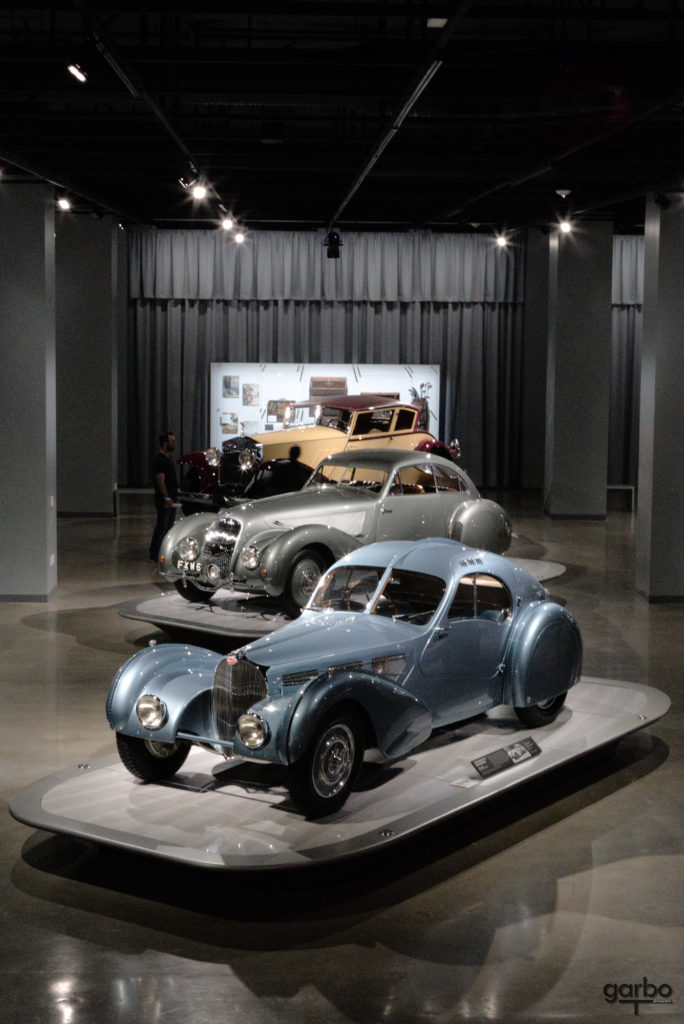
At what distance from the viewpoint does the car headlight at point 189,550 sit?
10789 mm

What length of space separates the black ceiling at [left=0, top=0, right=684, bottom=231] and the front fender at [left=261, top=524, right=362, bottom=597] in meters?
3.49

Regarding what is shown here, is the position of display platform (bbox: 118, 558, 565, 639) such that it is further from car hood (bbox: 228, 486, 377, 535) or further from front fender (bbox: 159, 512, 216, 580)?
car hood (bbox: 228, 486, 377, 535)

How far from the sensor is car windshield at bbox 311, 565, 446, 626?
279 inches

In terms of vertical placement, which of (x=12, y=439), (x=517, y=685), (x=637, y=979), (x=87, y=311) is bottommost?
(x=637, y=979)

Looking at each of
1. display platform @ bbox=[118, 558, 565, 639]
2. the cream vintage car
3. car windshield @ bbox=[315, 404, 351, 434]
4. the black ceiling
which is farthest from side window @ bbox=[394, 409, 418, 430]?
display platform @ bbox=[118, 558, 565, 639]

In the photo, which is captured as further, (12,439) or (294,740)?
(12,439)

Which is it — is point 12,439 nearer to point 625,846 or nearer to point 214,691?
point 214,691

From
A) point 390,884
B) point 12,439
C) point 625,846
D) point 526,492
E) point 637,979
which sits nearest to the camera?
point 637,979

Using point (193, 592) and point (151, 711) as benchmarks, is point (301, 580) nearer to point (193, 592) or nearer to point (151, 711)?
point (193, 592)

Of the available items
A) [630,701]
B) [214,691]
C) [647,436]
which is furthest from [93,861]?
[647,436]

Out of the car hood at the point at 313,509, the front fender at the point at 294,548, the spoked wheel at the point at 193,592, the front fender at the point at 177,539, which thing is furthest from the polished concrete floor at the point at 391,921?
the car hood at the point at 313,509

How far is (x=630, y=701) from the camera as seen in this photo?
7910 mm

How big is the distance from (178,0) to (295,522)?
15.8 ft

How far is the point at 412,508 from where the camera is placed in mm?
11789
